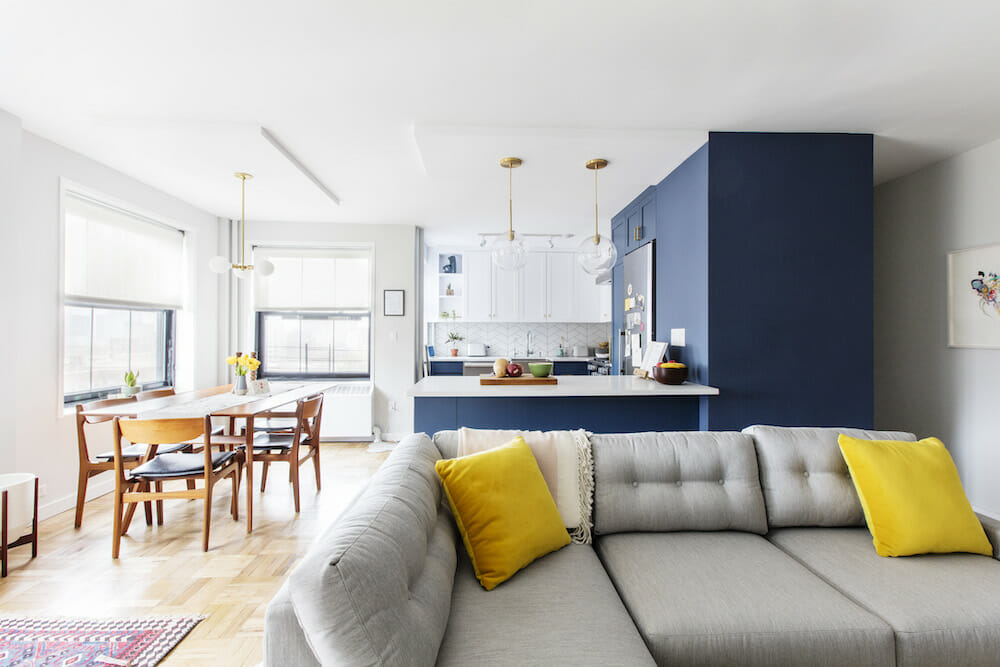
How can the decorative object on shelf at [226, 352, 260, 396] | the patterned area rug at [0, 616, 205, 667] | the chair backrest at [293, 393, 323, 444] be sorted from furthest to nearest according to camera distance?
the decorative object on shelf at [226, 352, 260, 396] → the chair backrest at [293, 393, 323, 444] → the patterned area rug at [0, 616, 205, 667]

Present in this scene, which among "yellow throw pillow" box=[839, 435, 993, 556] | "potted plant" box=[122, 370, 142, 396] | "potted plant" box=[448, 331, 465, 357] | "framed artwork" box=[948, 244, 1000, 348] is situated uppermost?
"framed artwork" box=[948, 244, 1000, 348]

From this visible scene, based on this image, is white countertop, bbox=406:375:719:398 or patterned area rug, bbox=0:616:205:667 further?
white countertop, bbox=406:375:719:398

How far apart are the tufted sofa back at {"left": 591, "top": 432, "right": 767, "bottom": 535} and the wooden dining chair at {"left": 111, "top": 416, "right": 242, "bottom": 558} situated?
7.28 feet

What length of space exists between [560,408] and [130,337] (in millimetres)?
3789

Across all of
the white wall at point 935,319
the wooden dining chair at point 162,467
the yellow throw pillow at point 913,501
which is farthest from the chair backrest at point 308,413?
the white wall at point 935,319

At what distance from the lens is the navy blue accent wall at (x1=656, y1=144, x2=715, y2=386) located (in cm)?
326

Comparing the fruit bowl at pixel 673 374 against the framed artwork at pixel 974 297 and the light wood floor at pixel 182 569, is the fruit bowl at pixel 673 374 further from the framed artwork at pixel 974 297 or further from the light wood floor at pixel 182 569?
the light wood floor at pixel 182 569

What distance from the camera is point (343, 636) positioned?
3.09 ft

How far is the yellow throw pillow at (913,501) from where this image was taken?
173 cm

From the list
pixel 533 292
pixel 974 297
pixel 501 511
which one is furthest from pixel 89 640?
pixel 533 292

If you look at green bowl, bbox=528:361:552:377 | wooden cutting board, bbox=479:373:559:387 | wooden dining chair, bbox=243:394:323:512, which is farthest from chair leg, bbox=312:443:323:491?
green bowl, bbox=528:361:552:377

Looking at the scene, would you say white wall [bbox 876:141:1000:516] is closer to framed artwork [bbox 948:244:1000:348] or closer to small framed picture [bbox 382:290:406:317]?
framed artwork [bbox 948:244:1000:348]

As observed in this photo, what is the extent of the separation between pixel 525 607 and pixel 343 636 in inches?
25.1

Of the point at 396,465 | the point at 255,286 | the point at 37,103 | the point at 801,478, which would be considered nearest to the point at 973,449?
the point at 801,478
